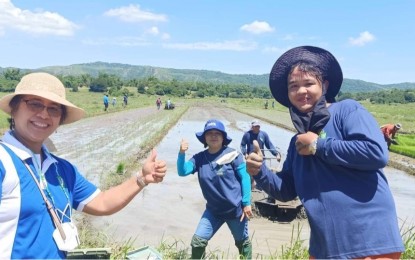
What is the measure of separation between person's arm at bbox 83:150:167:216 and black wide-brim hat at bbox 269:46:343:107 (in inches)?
32.2

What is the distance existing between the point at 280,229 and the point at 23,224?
18.6 ft

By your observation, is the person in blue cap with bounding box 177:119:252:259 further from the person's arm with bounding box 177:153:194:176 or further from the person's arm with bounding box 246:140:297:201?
the person's arm with bounding box 246:140:297:201

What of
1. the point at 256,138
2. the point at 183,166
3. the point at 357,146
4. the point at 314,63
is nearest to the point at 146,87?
the point at 256,138

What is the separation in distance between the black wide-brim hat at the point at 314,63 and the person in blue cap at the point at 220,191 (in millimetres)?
1964

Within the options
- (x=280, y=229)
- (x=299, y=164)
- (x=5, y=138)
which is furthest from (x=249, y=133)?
(x=5, y=138)

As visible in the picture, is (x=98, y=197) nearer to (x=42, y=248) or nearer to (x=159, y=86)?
(x=42, y=248)

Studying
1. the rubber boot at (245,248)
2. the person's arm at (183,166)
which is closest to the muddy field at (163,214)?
the rubber boot at (245,248)

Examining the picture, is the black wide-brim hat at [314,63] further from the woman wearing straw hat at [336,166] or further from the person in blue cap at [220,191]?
the person in blue cap at [220,191]

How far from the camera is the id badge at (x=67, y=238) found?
6.46ft

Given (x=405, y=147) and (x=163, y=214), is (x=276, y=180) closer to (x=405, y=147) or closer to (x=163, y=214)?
(x=163, y=214)

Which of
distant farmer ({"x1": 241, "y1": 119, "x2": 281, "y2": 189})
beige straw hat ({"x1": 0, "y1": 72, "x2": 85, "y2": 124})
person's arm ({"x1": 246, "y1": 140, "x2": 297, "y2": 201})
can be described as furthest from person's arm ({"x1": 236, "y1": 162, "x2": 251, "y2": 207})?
distant farmer ({"x1": 241, "y1": 119, "x2": 281, "y2": 189})

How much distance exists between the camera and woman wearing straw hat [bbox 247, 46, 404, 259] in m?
1.96

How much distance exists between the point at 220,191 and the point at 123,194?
197 cm

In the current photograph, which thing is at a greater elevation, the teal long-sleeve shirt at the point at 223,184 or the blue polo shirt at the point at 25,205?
the blue polo shirt at the point at 25,205
